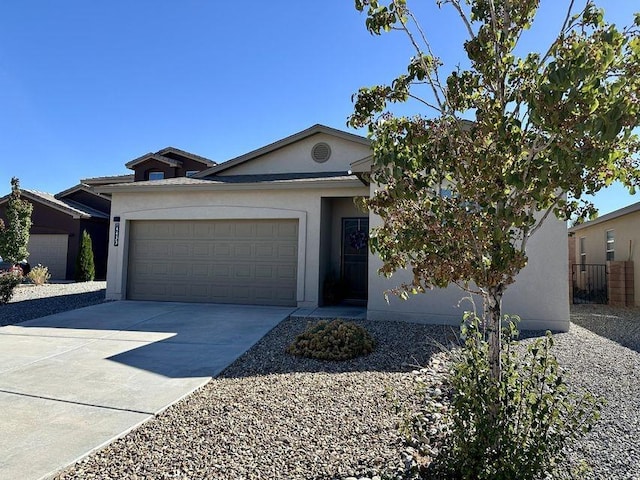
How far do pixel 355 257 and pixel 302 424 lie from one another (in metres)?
8.14

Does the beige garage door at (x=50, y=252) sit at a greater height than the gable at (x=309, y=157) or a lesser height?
lesser

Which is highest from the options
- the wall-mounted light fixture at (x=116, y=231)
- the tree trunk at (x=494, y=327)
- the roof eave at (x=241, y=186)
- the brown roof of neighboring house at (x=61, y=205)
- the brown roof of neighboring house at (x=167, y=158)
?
the brown roof of neighboring house at (x=167, y=158)

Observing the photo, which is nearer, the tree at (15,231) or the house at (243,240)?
the house at (243,240)

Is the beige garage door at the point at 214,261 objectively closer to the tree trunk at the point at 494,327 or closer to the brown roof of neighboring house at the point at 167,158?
the tree trunk at the point at 494,327

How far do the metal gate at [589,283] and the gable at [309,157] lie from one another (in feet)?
32.5

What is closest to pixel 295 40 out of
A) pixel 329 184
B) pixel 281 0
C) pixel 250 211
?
pixel 281 0

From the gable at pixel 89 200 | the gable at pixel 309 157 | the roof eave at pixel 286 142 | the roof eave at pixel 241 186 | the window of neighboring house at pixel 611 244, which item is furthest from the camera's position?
the gable at pixel 89 200

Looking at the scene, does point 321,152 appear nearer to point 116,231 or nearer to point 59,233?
point 116,231

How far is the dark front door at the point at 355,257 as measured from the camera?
1168cm

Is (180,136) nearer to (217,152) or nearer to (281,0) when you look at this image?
(217,152)

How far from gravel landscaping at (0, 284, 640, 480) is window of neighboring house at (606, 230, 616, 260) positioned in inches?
409

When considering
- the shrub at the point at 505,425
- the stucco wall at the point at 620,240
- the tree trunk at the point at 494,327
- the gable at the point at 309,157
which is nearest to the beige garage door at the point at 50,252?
the gable at the point at 309,157

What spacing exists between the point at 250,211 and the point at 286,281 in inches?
88.7

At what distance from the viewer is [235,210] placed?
37.9 feet
